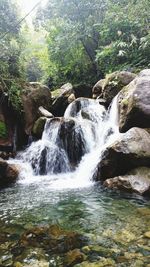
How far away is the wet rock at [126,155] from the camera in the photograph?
8.02 metres

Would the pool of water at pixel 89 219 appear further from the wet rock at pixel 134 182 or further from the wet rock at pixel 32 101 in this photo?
the wet rock at pixel 32 101

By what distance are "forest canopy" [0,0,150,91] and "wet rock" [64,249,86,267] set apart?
33.1 feet

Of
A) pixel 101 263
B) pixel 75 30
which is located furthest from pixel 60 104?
pixel 101 263

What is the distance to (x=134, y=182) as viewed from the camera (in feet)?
24.2

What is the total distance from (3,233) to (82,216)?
159 cm

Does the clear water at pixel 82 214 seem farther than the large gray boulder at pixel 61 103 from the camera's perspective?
No

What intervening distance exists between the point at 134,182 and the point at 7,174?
443 centimetres

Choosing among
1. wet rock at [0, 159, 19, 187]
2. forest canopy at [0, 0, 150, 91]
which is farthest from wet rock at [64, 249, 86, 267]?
forest canopy at [0, 0, 150, 91]

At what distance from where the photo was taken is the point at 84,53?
20188 mm

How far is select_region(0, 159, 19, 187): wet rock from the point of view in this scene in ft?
31.0

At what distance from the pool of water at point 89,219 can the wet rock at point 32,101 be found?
5725mm

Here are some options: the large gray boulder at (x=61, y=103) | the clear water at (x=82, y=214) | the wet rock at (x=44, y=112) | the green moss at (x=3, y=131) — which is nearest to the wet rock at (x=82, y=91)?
the large gray boulder at (x=61, y=103)

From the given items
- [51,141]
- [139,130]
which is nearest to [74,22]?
[51,141]

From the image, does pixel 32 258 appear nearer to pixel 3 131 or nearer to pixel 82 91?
pixel 3 131
